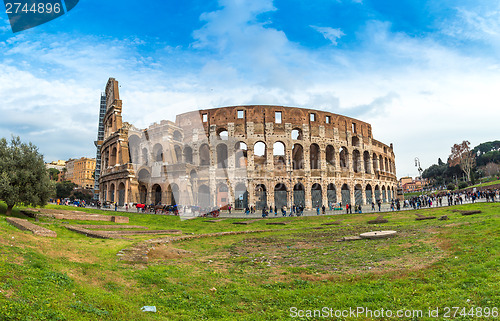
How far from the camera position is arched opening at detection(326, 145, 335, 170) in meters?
44.9

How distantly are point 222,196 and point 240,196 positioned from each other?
304cm

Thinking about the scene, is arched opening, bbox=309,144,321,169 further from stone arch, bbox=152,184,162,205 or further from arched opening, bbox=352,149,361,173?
stone arch, bbox=152,184,162,205

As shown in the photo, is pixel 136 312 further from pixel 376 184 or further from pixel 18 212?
pixel 376 184

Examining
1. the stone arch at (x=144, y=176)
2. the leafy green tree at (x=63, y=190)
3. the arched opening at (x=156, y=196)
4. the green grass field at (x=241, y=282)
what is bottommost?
the green grass field at (x=241, y=282)

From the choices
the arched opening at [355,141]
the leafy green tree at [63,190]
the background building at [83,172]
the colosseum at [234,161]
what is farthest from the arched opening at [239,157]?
the background building at [83,172]

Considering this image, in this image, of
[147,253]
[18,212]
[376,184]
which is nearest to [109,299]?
[147,253]

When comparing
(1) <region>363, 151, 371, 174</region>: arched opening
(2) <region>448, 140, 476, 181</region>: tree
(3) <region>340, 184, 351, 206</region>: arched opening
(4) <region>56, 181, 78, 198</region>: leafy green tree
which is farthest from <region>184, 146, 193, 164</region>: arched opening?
(2) <region>448, 140, 476, 181</region>: tree

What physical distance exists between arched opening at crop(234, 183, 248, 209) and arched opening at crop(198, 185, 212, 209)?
374cm

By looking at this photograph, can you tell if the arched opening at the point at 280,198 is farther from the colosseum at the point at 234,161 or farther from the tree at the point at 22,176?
the tree at the point at 22,176

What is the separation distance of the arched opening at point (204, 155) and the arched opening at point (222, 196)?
4.64 meters

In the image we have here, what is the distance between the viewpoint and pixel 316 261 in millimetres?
9695

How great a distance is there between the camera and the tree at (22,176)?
1680 cm

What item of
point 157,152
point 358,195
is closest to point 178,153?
point 157,152

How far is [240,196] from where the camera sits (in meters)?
41.0
